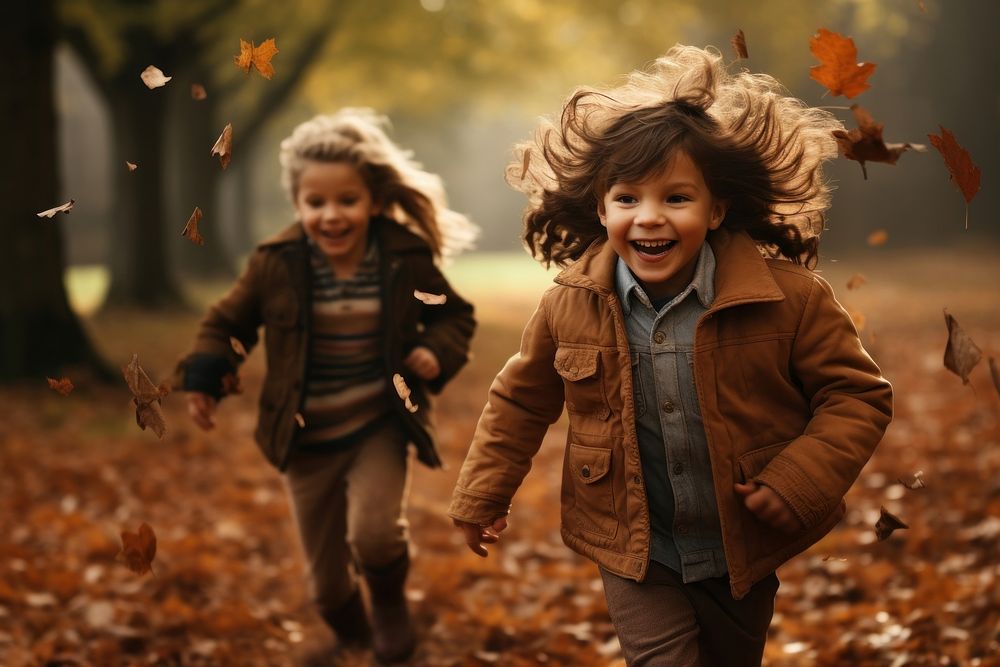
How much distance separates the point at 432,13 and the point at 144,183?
599 centimetres

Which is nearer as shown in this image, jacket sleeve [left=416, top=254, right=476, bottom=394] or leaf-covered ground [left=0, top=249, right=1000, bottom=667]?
jacket sleeve [left=416, top=254, right=476, bottom=394]

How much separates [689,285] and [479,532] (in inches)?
36.1

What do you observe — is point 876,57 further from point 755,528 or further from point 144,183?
point 755,528

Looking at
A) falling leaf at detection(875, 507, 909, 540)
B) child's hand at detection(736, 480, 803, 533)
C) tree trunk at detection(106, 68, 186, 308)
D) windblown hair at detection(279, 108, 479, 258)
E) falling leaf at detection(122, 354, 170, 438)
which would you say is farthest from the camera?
tree trunk at detection(106, 68, 186, 308)

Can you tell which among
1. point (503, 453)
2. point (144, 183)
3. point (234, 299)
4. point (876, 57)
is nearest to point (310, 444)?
point (234, 299)

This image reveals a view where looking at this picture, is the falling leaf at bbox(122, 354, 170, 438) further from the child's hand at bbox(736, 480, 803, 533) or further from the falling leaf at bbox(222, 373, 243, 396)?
the child's hand at bbox(736, 480, 803, 533)

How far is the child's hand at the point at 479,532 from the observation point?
2.91 meters

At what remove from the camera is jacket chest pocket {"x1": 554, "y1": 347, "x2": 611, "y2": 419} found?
2.77 meters

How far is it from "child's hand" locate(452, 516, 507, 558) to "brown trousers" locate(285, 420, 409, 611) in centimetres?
110

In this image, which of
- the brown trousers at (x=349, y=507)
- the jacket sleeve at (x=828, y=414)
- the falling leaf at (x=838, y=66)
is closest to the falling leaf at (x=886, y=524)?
the jacket sleeve at (x=828, y=414)

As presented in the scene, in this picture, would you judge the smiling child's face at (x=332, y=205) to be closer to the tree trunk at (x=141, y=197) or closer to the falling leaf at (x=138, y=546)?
the falling leaf at (x=138, y=546)

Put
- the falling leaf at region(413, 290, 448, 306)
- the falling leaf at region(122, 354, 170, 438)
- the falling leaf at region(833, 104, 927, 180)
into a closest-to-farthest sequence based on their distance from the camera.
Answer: the falling leaf at region(833, 104, 927, 180)
the falling leaf at region(122, 354, 170, 438)
the falling leaf at region(413, 290, 448, 306)

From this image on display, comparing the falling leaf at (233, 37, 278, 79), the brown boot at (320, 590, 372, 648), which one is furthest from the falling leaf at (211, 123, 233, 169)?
the brown boot at (320, 590, 372, 648)

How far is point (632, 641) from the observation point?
277 cm
